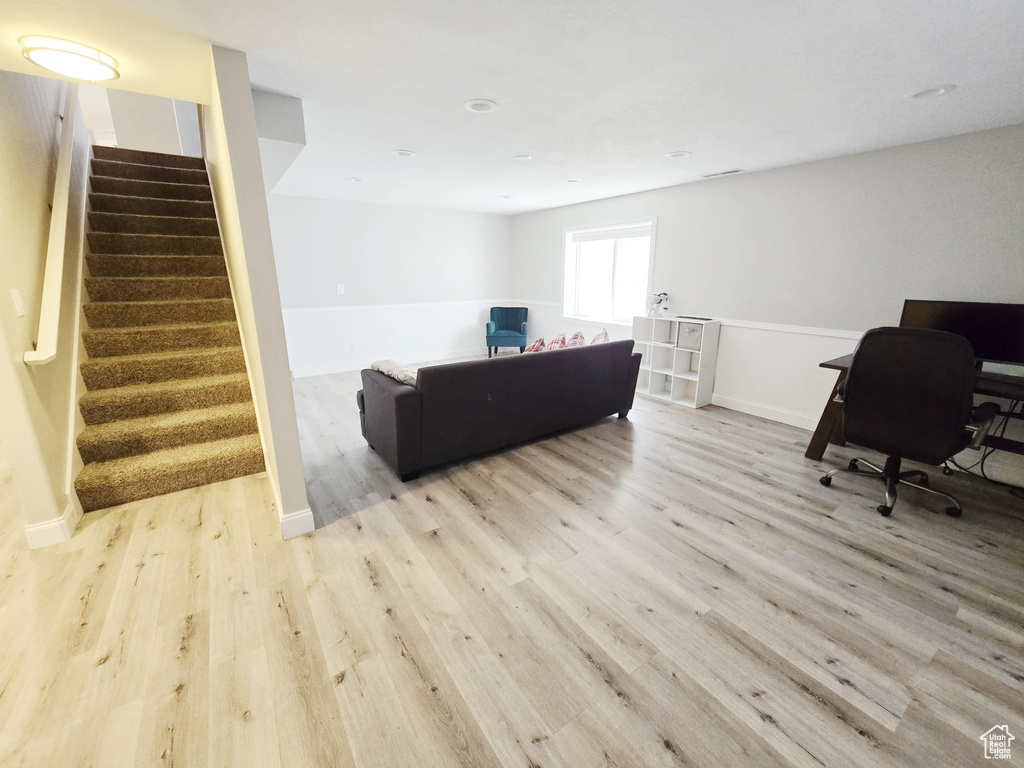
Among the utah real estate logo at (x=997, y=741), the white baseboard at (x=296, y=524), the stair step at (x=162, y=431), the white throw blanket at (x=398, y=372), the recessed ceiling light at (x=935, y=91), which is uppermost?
the recessed ceiling light at (x=935, y=91)

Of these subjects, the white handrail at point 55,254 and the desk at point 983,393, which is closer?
the white handrail at point 55,254

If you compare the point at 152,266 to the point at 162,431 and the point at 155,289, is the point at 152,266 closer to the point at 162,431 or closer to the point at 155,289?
the point at 155,289

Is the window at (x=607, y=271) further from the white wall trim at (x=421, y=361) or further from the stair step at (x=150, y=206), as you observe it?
the stair step at (x=150, y=206)

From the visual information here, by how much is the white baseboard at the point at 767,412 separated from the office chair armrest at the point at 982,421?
1483mm

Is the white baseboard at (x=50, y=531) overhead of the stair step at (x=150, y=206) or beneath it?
beneath

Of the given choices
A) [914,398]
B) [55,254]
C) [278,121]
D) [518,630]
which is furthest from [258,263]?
[914,398]

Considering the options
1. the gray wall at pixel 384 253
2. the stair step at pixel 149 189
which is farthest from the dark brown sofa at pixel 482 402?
the gray wall at pixel 384 253

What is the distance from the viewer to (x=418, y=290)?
629 centimetres

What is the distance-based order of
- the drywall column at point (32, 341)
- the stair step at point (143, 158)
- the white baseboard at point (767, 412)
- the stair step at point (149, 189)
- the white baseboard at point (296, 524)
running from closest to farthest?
the drywall column at point (32, 341)
the white baseboard at point (296, 524)
the stair step at point (149, 189)
the white baseboard at point (767, 412)
the stair step at point (143, 158)

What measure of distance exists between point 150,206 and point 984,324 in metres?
6.35

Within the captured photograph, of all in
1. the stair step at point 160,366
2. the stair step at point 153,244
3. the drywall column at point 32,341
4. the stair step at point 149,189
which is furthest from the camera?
the stair step at point 149,189

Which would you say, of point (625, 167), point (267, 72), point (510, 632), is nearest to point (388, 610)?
point (510, 632)

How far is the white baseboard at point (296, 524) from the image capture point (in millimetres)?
2113

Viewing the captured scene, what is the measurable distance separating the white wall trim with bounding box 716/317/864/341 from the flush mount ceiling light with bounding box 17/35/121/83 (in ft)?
15.3
